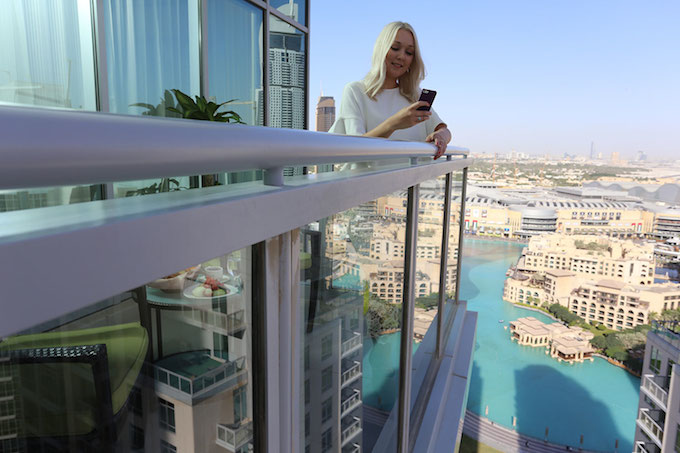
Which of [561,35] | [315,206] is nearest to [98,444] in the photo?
[315,206]

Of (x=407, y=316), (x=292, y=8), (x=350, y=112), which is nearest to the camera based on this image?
(x=407, y=316)

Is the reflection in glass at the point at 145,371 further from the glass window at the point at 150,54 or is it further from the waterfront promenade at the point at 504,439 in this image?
the waterfront promenade at the point at 504,439

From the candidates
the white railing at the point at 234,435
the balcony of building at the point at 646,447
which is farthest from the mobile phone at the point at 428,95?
the balcony of building at the point at 646,447

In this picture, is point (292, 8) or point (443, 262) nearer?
point (443, 262)

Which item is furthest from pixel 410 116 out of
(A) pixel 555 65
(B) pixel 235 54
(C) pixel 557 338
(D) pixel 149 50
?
(A) pixel 555 65

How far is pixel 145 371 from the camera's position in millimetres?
393

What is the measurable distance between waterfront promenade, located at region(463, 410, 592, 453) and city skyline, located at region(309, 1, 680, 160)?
22.6 m

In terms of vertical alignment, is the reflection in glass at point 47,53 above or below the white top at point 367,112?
above

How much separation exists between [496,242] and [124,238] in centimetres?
3075

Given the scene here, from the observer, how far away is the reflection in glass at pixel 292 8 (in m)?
4.96

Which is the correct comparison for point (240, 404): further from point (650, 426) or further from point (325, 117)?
point (650, 426)

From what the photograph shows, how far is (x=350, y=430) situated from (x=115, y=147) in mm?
876

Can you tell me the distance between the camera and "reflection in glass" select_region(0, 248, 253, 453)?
1.04ft

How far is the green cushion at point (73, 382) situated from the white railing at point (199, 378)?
0.03 metres
